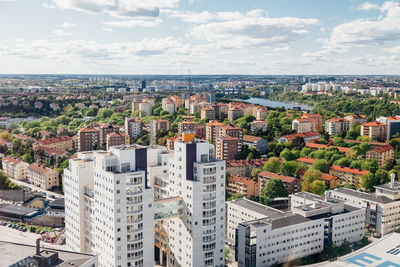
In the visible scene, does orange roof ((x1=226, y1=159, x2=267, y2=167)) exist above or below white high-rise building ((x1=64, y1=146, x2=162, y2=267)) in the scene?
below

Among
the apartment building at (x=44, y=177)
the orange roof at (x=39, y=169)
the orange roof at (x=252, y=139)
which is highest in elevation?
the orange roof at (x=252, y=139)

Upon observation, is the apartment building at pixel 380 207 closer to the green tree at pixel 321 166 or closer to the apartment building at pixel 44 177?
the green tree at pixel 321 166

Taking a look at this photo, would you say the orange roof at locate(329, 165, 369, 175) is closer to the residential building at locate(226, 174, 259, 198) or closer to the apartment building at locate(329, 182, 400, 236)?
the apartment building at locate(329, 182, 400, 236)

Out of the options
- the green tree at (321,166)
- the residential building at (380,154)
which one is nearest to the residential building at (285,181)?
the green tree at (321,166)

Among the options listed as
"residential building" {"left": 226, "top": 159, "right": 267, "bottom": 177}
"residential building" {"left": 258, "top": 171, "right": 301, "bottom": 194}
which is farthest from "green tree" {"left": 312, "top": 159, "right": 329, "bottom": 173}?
"residential building" {"left": 226, "top": 159, "right": 267, "bottom": 177}

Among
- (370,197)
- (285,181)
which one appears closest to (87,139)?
(285,181)

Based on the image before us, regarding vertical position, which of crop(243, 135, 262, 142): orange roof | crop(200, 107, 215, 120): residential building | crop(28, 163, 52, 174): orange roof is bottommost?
crop(28, 163, 52, 174): orange roof
